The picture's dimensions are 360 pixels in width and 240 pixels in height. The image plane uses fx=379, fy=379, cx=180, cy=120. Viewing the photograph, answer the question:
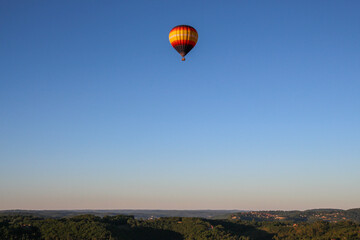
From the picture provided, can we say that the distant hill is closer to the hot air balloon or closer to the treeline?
the treeline

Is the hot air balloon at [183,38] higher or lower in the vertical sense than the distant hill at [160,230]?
higher

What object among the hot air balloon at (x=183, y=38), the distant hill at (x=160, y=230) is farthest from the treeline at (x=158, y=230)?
the hot air balloon at (x=183, y=38)

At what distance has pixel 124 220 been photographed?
477ft

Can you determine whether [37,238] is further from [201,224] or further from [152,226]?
[201,224]

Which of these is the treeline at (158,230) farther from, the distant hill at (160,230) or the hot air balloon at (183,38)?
the hot air balloon at (183,38)

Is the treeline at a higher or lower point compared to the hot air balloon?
lower

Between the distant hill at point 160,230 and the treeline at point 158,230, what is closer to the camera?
the treeline at point 158,230

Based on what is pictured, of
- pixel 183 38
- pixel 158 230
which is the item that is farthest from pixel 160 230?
pixel 183 38

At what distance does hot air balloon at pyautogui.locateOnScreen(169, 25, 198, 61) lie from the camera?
77375mm

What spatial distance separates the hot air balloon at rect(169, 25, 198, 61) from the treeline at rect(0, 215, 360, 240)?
52.1 metres

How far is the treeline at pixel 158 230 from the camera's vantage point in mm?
97812

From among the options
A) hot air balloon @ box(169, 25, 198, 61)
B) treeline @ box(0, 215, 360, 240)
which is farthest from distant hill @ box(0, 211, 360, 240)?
hot air balloon @ box(169, 25, 198, 61)

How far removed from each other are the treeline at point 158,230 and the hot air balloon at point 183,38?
171 ft

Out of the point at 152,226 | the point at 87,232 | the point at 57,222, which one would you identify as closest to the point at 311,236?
the point at 152,226
